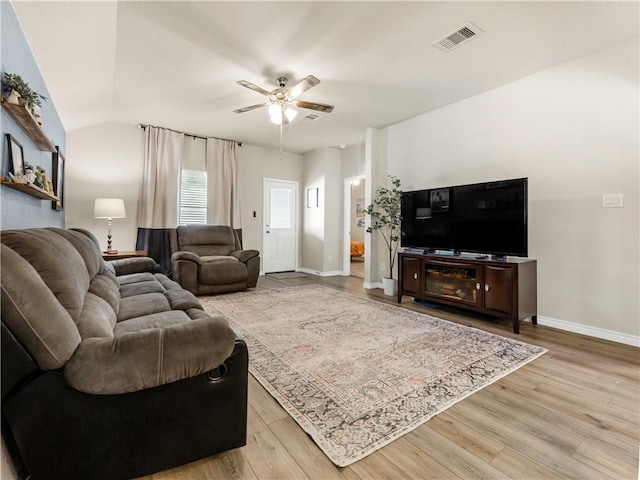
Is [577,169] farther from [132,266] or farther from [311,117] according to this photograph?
[132,266]

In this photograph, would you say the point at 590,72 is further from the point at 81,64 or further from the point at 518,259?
the point at 81,64

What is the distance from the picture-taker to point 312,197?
6.70m

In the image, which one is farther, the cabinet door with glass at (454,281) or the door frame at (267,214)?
the door frame at (267,214)

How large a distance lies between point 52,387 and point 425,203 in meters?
3.77

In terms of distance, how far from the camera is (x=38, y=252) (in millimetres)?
1203

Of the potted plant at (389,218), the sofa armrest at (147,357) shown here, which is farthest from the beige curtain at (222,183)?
the sofa armrest at (147,357)

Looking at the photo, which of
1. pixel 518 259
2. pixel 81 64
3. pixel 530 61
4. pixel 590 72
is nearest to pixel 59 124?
pixel 81 64

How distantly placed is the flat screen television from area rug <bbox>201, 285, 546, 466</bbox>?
0.92m

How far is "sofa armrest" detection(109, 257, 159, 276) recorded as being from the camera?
10.8ft

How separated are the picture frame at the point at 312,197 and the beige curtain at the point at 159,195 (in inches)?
105

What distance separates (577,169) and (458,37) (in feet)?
5.72

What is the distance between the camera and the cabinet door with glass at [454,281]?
10.8 ft

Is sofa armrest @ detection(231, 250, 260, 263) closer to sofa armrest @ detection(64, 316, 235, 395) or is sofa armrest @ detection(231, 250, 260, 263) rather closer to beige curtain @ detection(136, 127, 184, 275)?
beige curtain @ detection(136, 127, 184, 275)

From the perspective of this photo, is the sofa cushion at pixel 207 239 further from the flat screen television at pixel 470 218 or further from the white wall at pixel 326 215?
the flat screen television at pixel 470 218
